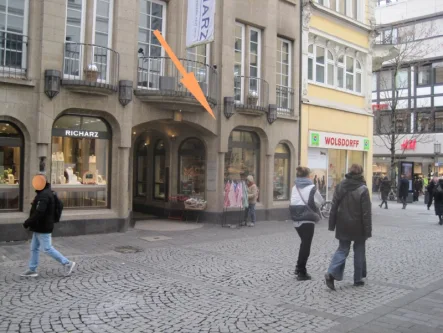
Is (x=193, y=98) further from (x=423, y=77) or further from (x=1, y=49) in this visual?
(x=423, y=77)

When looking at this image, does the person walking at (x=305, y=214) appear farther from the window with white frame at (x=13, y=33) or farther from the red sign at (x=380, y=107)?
the red sign at (x=380, y=107)

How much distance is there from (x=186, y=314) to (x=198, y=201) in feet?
30.9

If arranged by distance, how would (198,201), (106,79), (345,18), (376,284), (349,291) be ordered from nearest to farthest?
(349,291) < (376,284) < (106,79) < (198,201) < (345,18)

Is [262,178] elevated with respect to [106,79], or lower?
lower

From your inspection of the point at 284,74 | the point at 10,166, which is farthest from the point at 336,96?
the point at 10,166

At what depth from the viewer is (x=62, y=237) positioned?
1178 centimetres

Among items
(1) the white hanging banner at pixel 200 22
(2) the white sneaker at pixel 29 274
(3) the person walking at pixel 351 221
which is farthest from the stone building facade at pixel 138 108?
(3) the person walking at pixel 351 221

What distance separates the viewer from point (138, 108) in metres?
13.3

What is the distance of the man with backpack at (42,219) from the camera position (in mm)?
7457

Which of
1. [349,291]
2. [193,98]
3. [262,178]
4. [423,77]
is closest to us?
[349,291]

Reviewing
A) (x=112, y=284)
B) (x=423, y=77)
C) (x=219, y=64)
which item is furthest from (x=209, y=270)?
(x=423, y=77)

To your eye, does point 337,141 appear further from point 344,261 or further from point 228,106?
point 344,261

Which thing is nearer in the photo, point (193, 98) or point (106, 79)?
point (106, 79)

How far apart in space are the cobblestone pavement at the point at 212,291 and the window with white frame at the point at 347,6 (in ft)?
40.0
